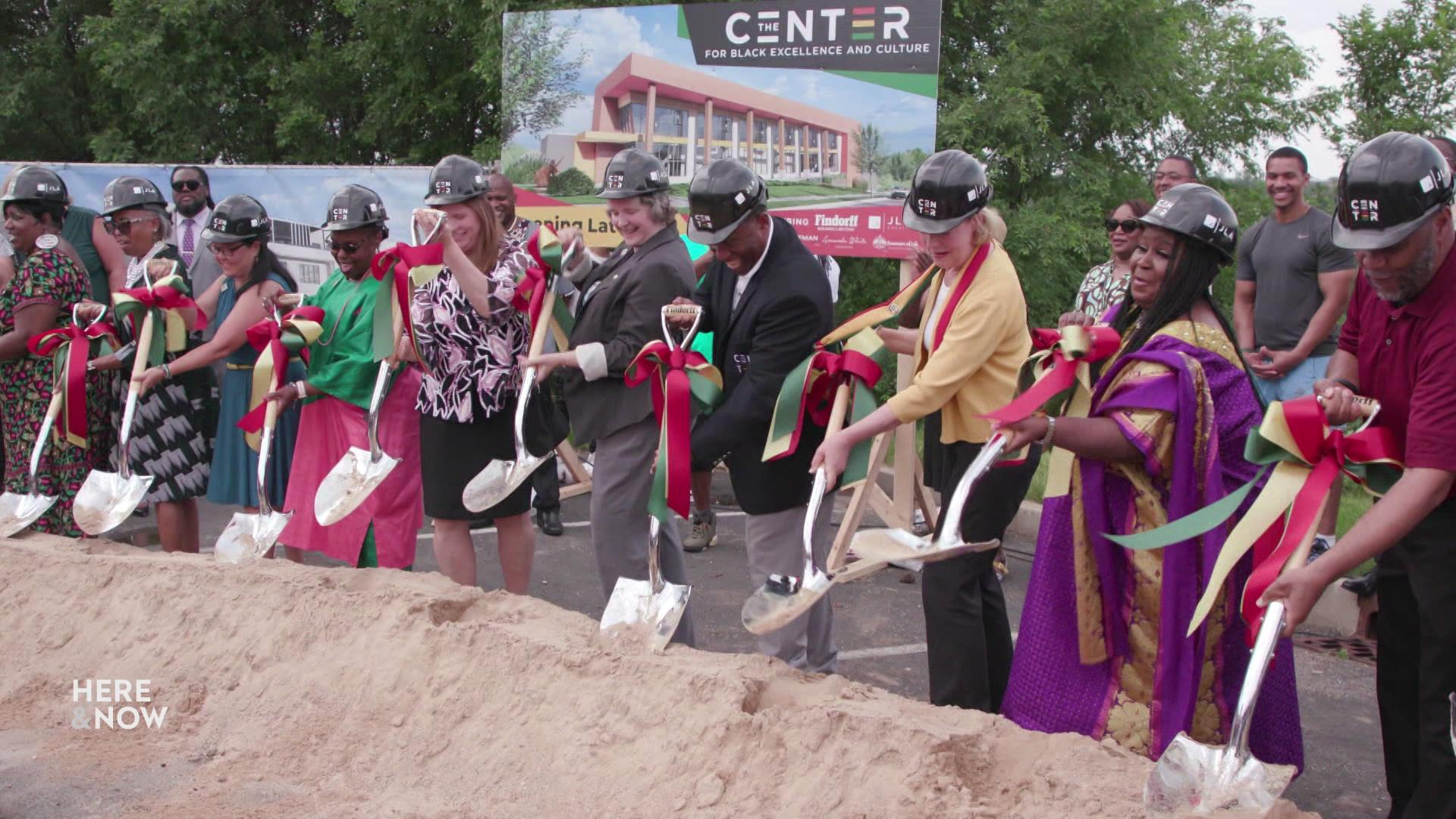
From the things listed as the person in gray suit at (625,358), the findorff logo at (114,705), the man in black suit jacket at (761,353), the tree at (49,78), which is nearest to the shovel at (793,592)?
the man in black suit jacket at (761,353)

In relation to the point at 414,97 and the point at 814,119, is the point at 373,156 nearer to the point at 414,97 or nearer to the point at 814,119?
the point at 414,97

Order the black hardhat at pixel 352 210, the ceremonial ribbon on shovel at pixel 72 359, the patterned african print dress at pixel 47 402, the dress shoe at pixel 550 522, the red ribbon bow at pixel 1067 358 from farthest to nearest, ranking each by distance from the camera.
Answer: the dress shoe at pixel 550 522 → the patterned african print dress at pixel 47 402 → the ceremonial ribbon on shovel at pixel 72 359 → the black hardhat at pixel 352 210 → the red ribbon bow at pixel 1067 358

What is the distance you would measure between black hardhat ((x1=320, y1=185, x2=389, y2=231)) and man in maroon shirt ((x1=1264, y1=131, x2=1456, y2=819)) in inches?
130

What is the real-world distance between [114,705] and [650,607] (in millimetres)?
1798

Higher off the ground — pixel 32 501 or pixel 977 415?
pixel 977 415

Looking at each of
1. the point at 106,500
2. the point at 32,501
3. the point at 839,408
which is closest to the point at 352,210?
the point at 106,500

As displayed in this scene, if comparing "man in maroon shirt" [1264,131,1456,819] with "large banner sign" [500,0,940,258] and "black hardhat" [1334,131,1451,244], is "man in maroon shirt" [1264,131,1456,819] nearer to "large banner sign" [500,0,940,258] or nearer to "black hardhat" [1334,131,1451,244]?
"black hardhat" [1334,131,1451,244]

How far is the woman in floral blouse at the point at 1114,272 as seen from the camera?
4.98 metres

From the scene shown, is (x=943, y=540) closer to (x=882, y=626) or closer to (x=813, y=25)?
(x=882, y=626)

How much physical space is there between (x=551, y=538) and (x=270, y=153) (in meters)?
10.4

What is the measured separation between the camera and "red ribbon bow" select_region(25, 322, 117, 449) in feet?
16.7

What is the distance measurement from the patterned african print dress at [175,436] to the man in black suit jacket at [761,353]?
103 inches

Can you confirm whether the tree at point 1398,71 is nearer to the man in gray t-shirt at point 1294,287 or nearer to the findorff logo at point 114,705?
the man in gray t-shirt at point 1294,287

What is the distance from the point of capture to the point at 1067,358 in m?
2.96
